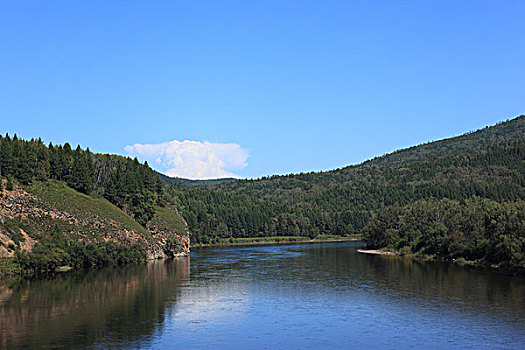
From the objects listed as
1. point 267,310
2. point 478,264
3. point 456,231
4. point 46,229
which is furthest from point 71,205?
point 456,231

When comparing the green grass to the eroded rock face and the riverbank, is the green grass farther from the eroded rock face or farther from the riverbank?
the riverbank

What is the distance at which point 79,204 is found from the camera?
123 m

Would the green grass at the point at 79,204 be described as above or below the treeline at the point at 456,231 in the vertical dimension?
above

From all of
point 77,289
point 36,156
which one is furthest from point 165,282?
point 36,156

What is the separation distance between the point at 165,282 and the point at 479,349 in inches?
2180

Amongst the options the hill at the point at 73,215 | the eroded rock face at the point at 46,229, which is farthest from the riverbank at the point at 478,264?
the eroded rock face at the point at 46,229

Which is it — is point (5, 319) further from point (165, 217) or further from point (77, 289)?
point (165, 217)

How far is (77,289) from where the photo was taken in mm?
77562

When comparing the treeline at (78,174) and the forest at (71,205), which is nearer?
the forest at (71,205)

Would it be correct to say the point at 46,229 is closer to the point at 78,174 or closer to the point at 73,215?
the point at 73,215

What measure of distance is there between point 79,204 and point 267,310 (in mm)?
75182

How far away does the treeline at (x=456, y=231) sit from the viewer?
323 ft

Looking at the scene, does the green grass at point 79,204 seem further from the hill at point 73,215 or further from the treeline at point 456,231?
the treeline at point 456,231

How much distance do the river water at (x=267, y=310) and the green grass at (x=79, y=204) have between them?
22.5 metres
